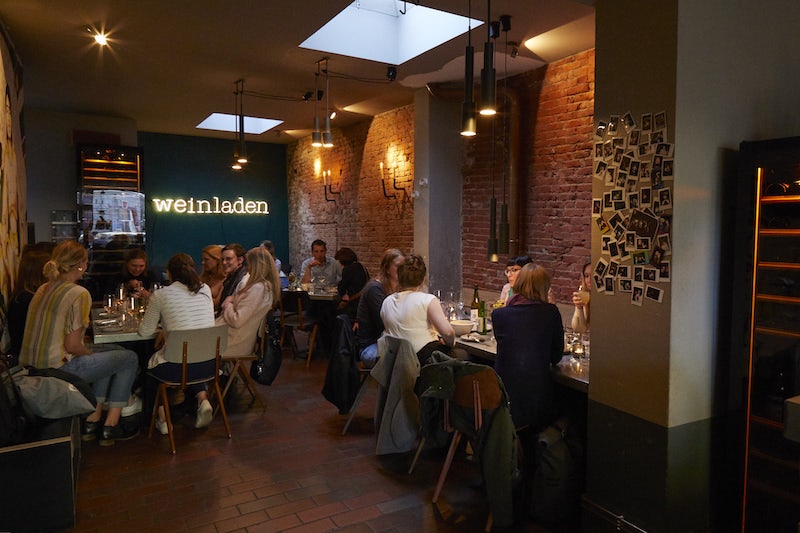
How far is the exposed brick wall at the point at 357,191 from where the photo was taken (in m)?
7.89

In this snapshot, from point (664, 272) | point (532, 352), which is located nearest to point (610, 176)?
point (664, 272)

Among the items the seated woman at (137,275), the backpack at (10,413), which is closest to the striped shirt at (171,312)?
the backpack at (10,413)

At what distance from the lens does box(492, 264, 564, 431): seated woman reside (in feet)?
10.6

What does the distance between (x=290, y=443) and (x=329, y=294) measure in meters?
2.74

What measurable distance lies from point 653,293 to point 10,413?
10.5 feet

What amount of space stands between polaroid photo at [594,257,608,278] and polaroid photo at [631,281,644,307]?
0.20m

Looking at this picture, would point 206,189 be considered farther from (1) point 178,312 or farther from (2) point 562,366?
(2) point 562,366

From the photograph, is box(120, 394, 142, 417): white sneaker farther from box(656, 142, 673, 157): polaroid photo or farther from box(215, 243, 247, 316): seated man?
box(656, 142, 673, 157): polaroid photo

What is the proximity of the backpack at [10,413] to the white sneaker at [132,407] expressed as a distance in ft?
4.31

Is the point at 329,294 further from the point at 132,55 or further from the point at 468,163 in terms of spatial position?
the point at 132,55

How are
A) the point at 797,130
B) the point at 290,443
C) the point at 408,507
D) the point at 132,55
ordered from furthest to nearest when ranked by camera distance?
the point at 132,55 → the point at 290,443 → the point at 408,507 → the point at 797,130

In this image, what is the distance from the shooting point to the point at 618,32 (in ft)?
9.04

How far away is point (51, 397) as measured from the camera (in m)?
Result: 3.13

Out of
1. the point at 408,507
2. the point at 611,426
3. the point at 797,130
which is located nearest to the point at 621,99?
the point at 797,130
